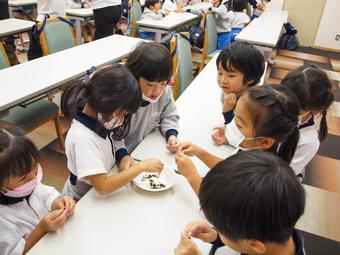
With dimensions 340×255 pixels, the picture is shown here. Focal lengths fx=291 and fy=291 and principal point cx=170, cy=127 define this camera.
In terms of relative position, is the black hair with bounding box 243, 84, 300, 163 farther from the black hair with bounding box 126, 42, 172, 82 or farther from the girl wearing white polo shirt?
the girl wearing white polo shirt

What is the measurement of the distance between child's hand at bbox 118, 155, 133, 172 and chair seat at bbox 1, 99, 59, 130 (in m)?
0.96

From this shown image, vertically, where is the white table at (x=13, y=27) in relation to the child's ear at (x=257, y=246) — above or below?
below

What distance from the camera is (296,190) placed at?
24.4 inches

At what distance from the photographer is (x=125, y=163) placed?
3.76ft

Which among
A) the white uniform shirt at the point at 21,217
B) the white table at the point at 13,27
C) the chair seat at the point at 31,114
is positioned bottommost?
the chair seat at the point at 31,114

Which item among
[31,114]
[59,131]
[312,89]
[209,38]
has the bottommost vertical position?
[59,131]

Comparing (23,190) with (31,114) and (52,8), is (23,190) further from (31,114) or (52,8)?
(52,8)

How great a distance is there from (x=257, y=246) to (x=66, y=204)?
23.1 inches

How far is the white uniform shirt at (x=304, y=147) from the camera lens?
125 centimetres

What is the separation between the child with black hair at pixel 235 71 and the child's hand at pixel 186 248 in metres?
0.71

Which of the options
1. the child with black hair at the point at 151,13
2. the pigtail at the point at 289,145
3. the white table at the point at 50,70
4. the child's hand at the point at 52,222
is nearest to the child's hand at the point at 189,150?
the pigtail at the point at 289,145

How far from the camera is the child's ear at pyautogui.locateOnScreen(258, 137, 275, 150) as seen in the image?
3.57ft

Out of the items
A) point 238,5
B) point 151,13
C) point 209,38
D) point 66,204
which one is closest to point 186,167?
point 66,204

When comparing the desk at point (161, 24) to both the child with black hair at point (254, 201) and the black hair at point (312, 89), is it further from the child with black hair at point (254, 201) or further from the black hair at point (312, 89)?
the child with black hair at point (254, 201)
